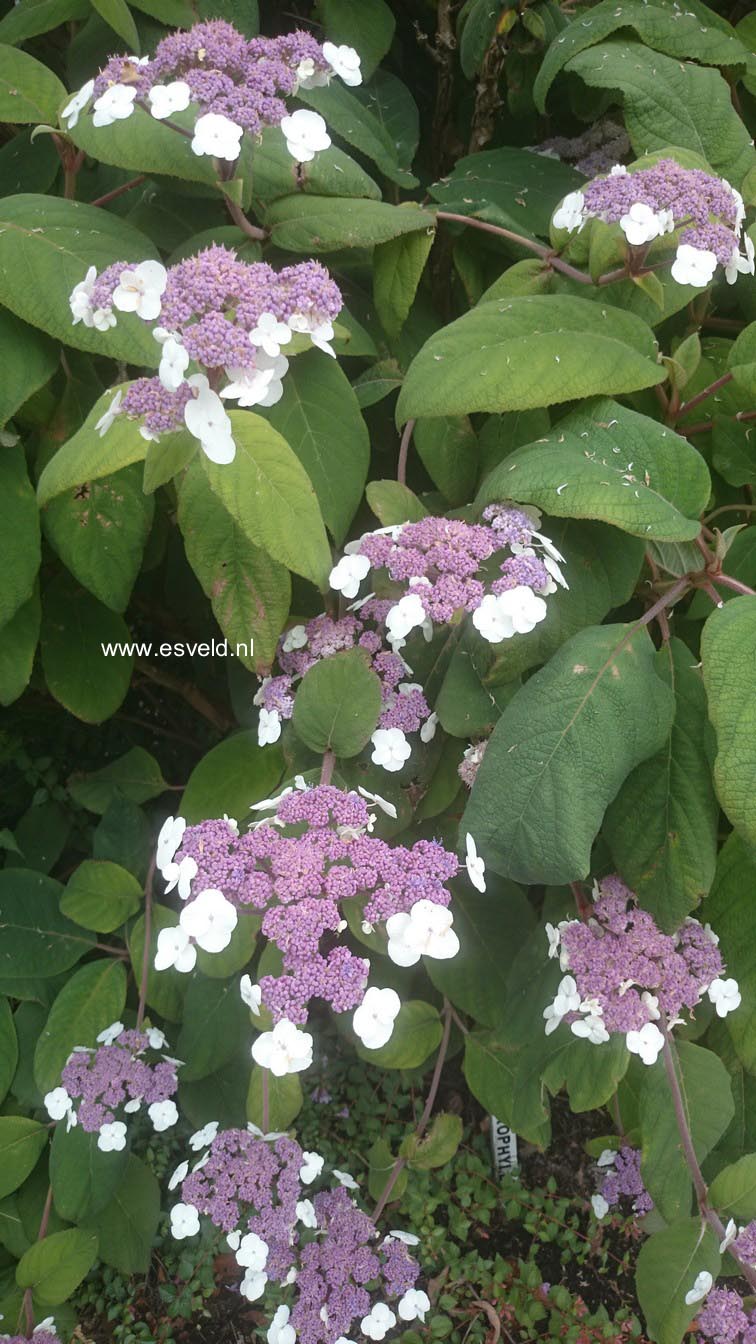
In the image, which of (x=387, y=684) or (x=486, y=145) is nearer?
(x=387, y=684)

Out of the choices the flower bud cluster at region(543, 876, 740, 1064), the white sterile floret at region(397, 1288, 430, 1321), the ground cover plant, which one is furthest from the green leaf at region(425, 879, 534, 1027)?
the white sterile floret at region(397, 1288, 430, 1321)

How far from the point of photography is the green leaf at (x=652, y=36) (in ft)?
3.66

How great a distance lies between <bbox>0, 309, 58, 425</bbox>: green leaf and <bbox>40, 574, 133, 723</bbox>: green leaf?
37 cm

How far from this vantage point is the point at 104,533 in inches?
42.2

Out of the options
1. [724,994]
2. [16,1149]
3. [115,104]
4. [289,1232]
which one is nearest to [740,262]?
[115,104]

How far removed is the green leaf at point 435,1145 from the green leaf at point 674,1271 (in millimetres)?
385

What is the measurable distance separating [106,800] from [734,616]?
107 cm

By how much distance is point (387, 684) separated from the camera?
96cm

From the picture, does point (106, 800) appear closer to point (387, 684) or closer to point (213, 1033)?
point (213, 1033)

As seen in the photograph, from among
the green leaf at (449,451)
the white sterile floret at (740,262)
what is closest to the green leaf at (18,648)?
the green leaf at (449,451)

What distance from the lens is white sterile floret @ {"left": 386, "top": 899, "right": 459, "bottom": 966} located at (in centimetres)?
71

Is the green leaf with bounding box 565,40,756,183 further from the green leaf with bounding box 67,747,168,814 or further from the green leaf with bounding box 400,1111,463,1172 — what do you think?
the green leaf with bounding box 400,1111,463,1172

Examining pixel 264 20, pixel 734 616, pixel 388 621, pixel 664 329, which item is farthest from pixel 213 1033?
pixel 264 20

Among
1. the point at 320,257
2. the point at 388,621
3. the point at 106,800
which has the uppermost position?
the point at 320,257
